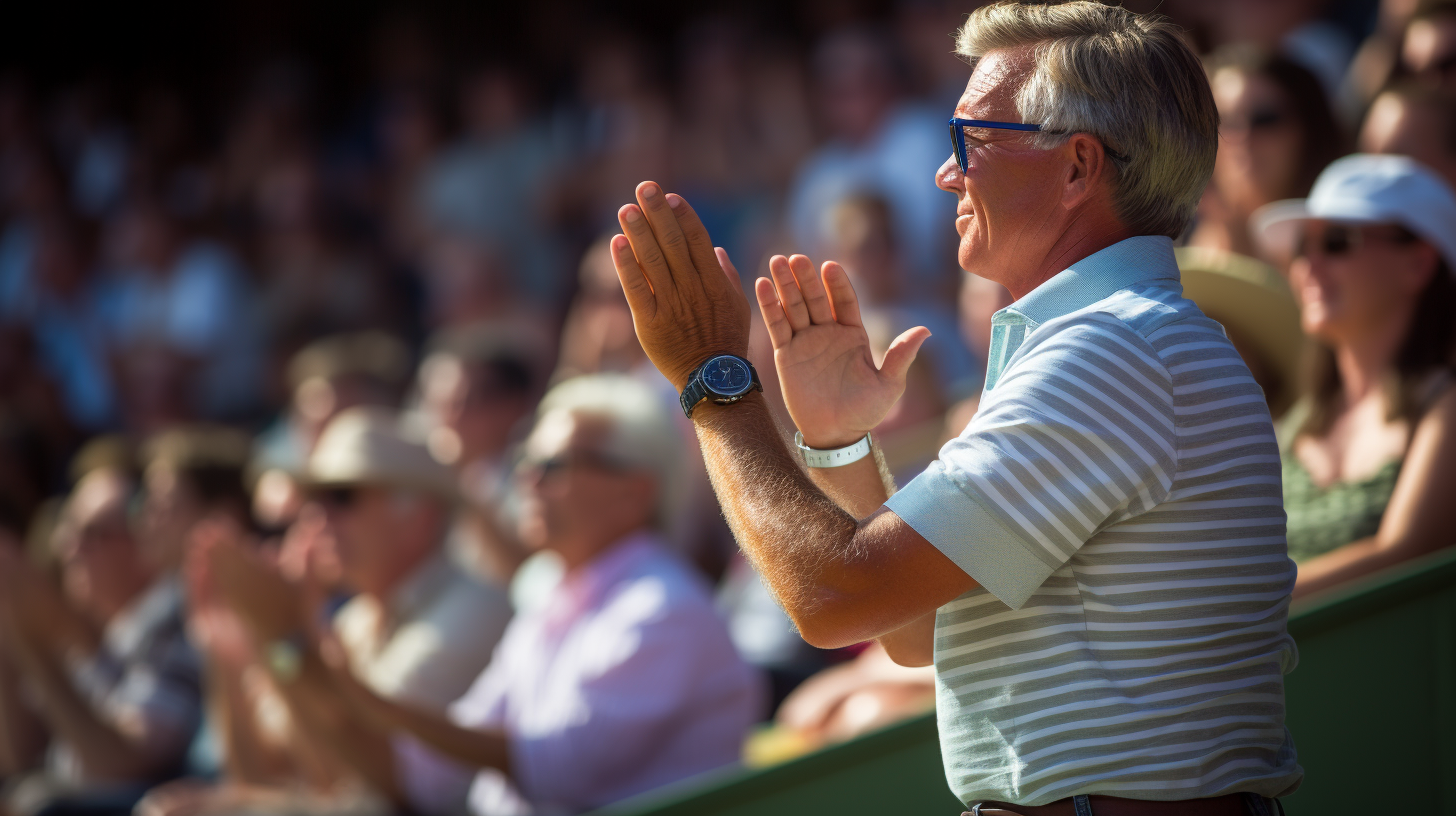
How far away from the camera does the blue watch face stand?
1633mm

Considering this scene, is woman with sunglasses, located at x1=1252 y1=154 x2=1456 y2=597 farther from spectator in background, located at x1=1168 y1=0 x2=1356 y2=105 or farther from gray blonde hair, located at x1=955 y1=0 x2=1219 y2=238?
spectator in background, located at x1=1168 y1=0 x2=1356 y2=105

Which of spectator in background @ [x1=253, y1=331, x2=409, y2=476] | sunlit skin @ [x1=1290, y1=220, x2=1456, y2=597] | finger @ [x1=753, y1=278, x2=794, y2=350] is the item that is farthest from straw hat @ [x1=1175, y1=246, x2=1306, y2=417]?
spectator in background @ [x1=253, y1=331, x2=409, y2=476]

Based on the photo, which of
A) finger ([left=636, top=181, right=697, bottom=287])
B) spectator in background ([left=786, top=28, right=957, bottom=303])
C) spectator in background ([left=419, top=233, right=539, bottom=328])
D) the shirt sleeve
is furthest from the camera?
spectator in background ([left=419, top=233, right=539, bottom=328])

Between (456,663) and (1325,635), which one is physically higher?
(1325,635)

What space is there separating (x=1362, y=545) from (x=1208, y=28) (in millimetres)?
2540

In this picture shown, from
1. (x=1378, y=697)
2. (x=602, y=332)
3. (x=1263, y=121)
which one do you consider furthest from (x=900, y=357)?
(x=602, y=332)

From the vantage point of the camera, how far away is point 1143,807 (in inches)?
58.6

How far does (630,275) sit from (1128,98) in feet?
2.03

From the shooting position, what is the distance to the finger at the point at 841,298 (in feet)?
5.88

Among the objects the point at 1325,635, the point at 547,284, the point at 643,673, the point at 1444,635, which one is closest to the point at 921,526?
the point at 1325,635

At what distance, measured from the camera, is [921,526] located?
1.44 m

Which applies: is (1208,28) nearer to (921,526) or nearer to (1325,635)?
(1325,635)

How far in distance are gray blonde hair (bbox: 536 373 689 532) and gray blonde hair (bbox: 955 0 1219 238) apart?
7.49 feet

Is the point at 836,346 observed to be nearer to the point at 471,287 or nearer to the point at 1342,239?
the point at 1342,239
